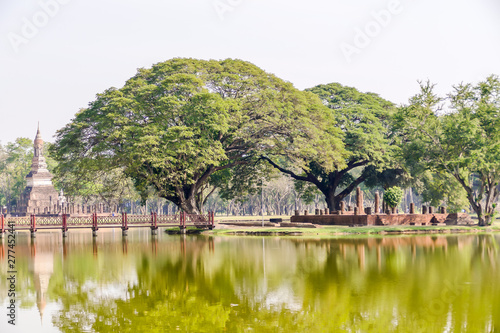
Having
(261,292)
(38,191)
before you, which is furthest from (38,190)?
(261,292)

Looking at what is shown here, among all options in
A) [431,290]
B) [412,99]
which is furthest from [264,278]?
[412,99]

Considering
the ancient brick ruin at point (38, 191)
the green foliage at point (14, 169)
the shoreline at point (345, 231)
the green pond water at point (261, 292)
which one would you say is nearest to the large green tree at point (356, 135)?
the shoreline at point (345, 231)

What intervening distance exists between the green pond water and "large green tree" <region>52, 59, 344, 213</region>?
18.1 meters

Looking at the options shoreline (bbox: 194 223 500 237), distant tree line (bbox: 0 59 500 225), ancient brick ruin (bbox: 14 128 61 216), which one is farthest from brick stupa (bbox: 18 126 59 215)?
shoreline (bbox: 194 223 500 237)

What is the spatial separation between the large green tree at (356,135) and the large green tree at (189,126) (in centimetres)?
366

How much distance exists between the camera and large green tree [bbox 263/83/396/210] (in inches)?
2318

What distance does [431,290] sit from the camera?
1731 cm

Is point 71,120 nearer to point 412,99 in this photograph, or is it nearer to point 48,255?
point 48,255

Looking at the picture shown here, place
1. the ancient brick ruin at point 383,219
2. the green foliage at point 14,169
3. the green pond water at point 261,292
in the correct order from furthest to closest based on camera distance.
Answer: the green foliage at point 14,169, the ancient brick ruin at point 383,219, the green pond water at point 261,292

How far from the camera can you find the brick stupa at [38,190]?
11050 cm

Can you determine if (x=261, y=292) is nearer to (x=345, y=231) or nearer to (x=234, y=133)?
(x=345, y=231)

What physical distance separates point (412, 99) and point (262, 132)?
15.9m

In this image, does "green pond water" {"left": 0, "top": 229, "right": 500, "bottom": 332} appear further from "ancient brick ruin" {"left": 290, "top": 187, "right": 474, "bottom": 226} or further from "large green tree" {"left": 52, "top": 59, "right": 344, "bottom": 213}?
"ancient brick ruin" {"left": 290, "top": 187, "right": 474, "bottom": 226}

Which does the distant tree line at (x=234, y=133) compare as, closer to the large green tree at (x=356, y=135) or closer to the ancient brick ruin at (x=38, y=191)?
the large green tree at (x=356, y=135)
